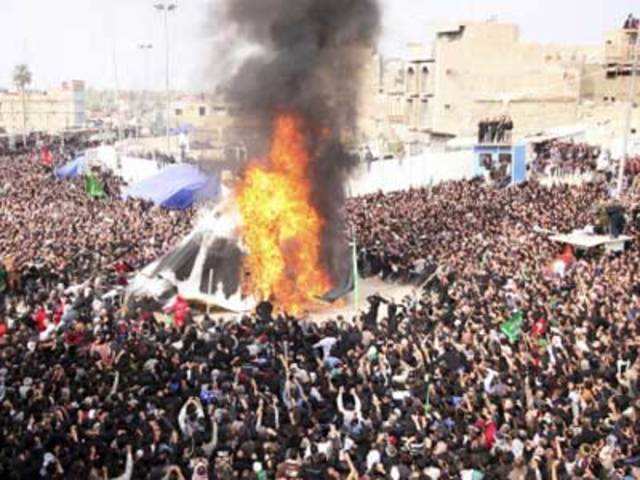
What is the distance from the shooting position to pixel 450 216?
27594mm

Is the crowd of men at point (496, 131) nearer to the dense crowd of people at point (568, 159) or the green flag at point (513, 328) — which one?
the dense crowd of people at point (568, 159)

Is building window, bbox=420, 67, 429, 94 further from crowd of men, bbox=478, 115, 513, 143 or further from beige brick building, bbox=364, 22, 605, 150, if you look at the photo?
crowd of men, bbox=478, 115, 513, 143

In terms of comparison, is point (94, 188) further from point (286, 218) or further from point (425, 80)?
point (425, 80)

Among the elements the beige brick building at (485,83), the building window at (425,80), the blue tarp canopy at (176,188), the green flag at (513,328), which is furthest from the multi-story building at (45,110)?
the green flag at (513,328)

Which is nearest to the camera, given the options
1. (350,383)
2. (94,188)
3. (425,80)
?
(350,383)

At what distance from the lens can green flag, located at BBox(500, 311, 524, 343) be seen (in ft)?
50.1

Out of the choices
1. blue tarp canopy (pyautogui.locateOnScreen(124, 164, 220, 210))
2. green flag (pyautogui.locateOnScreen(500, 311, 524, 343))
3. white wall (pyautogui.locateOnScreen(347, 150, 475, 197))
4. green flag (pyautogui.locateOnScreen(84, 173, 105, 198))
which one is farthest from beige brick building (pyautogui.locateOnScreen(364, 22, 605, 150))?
green flag (pyautogui.locateOnScreen(500, 311, 524, 343))

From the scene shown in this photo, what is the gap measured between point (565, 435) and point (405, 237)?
1415cm

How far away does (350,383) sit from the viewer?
13.2m

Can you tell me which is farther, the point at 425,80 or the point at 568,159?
the point at 425,80

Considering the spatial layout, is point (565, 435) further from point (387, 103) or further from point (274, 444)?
point (387, 103)

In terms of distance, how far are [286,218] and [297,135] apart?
89.8 inches

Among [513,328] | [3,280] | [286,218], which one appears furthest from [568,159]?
[3,280]

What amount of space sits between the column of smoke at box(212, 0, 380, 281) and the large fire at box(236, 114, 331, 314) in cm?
30
